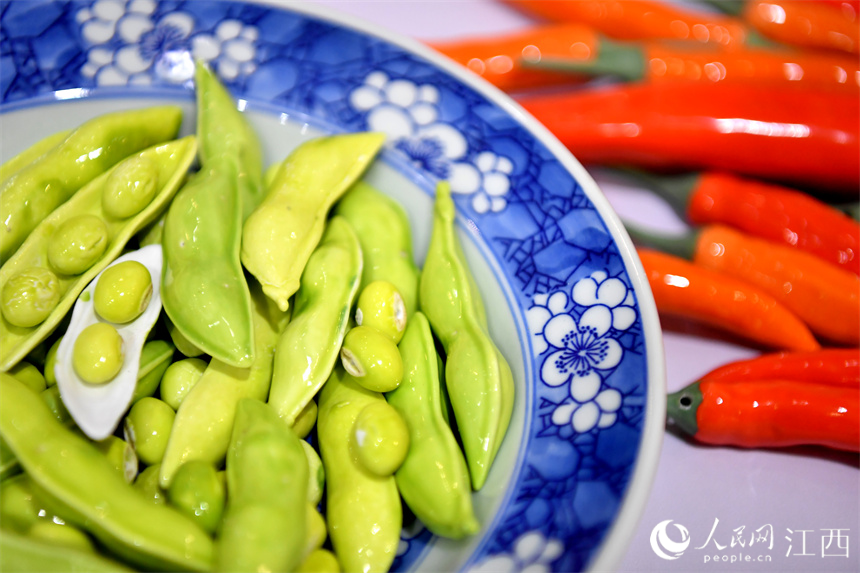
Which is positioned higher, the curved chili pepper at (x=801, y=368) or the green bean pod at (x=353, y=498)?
the green bean pod at (x=353, y=498)

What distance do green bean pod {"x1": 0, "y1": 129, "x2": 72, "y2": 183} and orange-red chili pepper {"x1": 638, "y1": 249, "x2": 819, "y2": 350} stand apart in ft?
3.80

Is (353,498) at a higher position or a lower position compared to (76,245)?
lower

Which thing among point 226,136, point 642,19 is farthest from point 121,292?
point 642,19

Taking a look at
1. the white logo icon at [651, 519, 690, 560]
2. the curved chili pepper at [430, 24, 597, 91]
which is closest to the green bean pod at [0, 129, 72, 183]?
the curved chili pepper at [430, 24, 597, 91]

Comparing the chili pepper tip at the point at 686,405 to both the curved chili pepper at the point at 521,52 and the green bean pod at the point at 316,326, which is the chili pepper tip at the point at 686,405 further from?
the curved chili pepper at the point at 521,52

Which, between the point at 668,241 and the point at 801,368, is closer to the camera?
the point at 801,368

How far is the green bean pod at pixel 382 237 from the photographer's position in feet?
3.81

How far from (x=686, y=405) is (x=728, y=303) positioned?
0.88ft

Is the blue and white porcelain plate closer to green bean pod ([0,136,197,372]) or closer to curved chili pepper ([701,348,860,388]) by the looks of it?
green bean pod ([0,136,197,372])

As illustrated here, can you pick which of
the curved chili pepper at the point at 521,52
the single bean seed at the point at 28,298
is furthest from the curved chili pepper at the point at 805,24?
the single bean seed at the point at 28,298

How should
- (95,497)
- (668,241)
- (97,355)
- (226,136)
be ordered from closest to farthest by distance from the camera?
(95,497), (97,355), (226,136), (668,241)

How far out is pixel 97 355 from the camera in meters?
0.96

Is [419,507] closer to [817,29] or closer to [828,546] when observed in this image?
[828,546]

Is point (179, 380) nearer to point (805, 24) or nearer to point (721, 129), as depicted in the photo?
point (721, 129)
